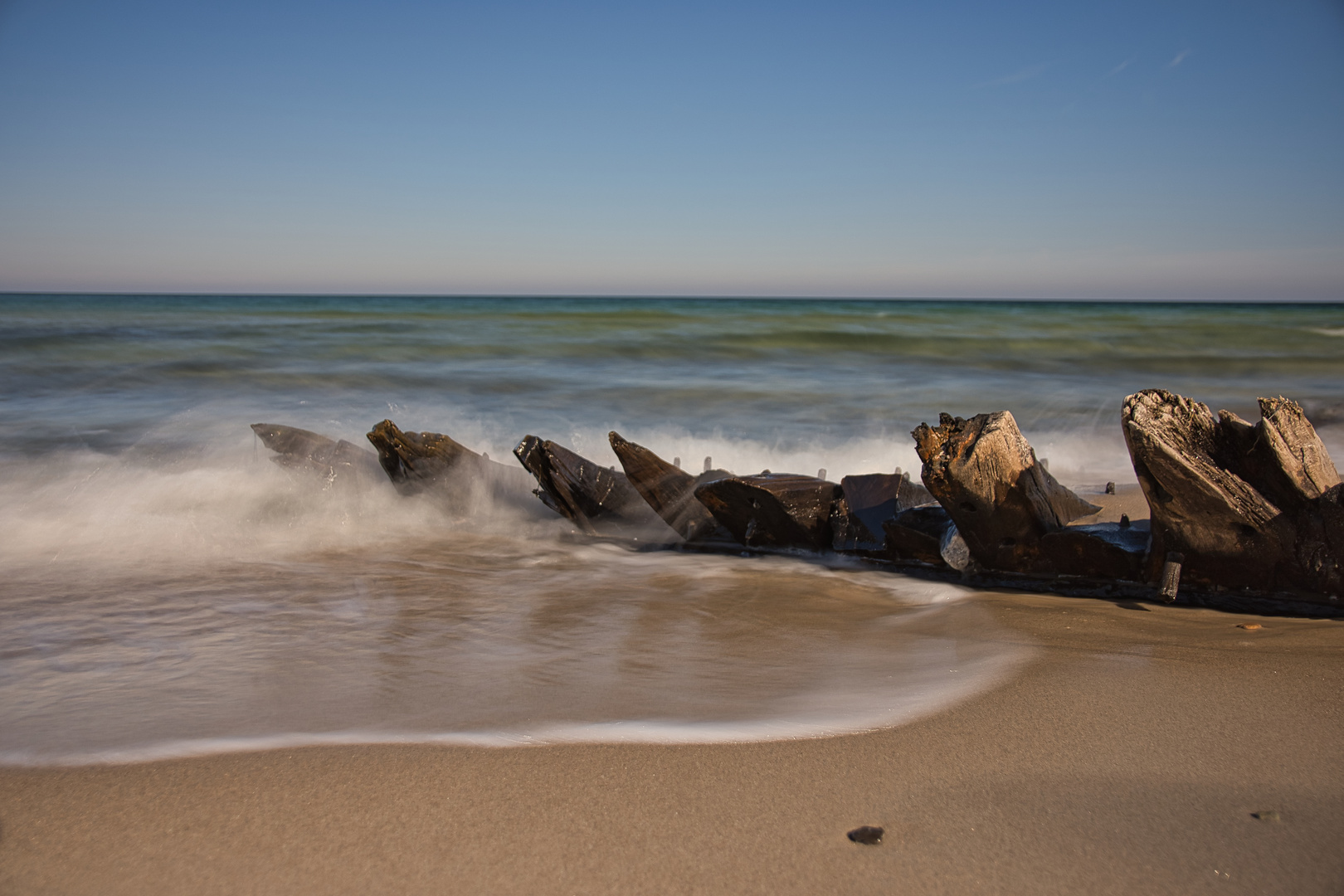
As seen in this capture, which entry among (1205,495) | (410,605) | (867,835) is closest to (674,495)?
(410,605)

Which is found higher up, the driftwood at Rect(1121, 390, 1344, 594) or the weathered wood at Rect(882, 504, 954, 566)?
the driftwood at Rect(1121, 390, 1344, 594)

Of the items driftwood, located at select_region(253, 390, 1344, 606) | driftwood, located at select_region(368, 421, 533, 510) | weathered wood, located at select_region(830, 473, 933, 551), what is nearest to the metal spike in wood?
driftwood, located at select_region(253, 390, 1344, 606)

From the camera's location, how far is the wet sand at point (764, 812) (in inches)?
59.4

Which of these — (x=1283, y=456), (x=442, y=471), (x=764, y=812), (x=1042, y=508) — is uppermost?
(x=1283, y=456)

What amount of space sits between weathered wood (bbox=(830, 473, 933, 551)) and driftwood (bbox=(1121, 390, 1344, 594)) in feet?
3.52

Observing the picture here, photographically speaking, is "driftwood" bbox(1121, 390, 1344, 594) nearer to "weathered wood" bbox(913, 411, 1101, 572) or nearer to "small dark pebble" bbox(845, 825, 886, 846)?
"weathered wood" bbox(913, 411, 1101, 572)

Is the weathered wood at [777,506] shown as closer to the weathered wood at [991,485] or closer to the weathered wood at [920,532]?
the weathered wood at [920,532]

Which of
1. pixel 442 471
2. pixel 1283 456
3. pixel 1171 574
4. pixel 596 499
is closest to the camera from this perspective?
pixel 1283 456

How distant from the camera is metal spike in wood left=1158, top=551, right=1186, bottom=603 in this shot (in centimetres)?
275

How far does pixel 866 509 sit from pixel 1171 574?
1177mm

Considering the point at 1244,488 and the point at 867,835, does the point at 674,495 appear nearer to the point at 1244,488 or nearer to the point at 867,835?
the point at 1244,488

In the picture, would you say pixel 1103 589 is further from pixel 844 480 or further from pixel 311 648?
pixel 311 648

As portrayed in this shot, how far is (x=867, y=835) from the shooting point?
1.60 meters

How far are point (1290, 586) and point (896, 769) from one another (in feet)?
5.43
